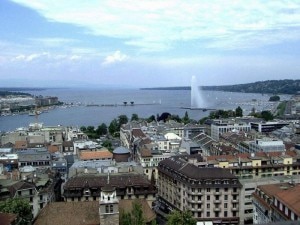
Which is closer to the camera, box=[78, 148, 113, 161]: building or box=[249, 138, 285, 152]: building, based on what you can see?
box=[78, 148, 113, 161]: building

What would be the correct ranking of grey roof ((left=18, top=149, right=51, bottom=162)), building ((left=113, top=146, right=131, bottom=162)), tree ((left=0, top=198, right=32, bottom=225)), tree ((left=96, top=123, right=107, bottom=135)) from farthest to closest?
tree ((left=96, top=123, right=107, bottom=135))
building ((left=113, top=146, right=131, bottom=162))
grey roof ((left=18, top=149, right=51, bottom=162))
tree ((left=0, top=198, right=32, bottom=225))

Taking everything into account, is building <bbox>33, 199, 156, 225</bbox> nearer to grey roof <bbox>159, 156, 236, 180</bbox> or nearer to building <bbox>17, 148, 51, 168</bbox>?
grey roof <bbox>159, 156, 236, 180</bbox>

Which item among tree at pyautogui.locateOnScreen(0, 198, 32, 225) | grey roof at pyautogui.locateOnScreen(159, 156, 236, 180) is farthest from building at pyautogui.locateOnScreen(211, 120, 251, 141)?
tree at pyautogui.locateOnScreen(0, 198, 32, 225)

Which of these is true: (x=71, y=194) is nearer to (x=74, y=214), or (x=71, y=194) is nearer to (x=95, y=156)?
(x=74, y=214)

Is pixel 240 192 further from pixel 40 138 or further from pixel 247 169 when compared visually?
pixel 40 138

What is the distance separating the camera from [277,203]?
25.1 metres

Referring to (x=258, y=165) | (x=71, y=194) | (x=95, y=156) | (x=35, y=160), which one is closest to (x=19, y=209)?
(x=71, y=194)

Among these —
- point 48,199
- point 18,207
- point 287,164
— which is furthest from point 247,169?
point 18,207

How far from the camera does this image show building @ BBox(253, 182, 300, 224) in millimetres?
23078

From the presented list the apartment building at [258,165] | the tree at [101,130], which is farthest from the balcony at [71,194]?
the tree at [101,130]

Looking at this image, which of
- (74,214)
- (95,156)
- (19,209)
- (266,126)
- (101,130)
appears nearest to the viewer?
(19,209)

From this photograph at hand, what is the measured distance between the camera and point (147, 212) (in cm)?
2773

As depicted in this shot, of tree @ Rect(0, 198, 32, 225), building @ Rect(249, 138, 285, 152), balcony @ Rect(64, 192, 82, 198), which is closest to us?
tree @ Rect(0, 198, 32, 225)

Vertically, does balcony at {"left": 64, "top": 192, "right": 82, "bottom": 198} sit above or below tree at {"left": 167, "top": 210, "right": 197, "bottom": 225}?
below
